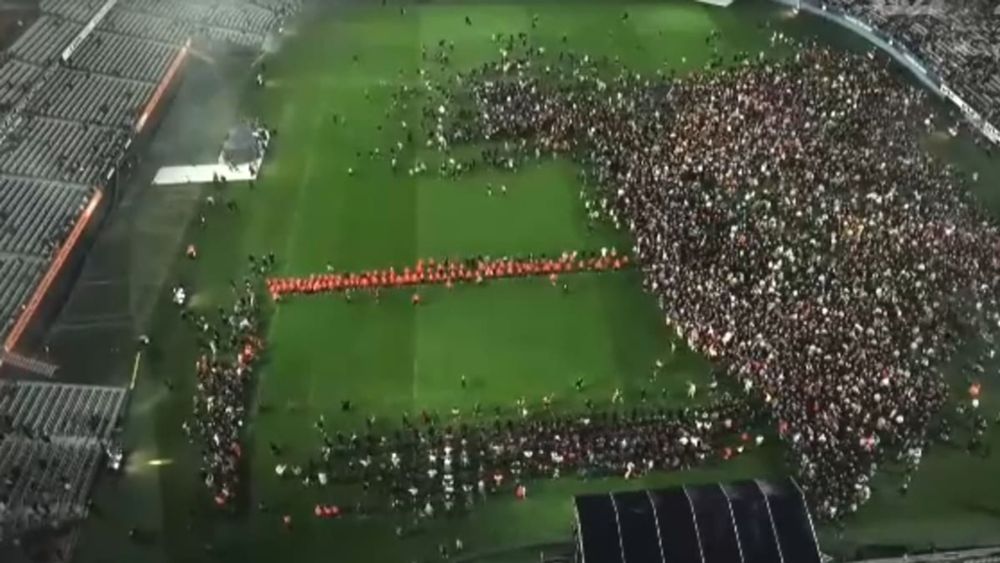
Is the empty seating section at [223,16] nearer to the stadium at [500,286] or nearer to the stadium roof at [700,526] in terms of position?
the stadium at [500,286]

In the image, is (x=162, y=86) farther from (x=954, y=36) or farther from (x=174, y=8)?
(x=954, y=36)

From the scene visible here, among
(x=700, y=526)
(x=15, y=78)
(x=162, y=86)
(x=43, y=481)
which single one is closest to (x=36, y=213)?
(x=15, y=78)

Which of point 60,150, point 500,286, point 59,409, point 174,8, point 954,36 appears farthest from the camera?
point 174,8

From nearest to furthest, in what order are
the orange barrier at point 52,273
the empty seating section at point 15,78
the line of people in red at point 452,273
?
the orange barrier at point 52,273
the line of people in red at point 452,273
the empty seating section at point 15,78

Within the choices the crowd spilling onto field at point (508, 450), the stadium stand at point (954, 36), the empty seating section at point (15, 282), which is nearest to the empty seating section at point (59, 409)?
the empty seating section at point (15, 282)

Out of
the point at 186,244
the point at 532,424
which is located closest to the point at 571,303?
the point at 532,424

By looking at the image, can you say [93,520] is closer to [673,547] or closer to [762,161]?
[673,547]

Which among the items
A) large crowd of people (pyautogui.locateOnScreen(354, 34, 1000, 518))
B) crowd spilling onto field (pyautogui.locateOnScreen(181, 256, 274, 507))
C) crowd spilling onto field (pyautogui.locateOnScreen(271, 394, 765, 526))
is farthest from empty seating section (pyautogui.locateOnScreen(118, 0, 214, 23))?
crowd spilling onto field (pyautogui.locateOnScreen(271, 394, 765, 526))

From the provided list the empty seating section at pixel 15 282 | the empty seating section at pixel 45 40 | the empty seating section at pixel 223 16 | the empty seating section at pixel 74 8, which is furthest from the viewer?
the empty seating section at pixel 223 16
